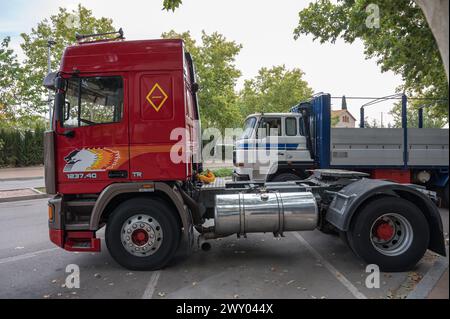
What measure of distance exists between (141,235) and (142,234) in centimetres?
2

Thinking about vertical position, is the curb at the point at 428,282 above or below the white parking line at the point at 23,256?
above

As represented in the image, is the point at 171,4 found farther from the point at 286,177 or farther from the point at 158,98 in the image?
the point at 286,177

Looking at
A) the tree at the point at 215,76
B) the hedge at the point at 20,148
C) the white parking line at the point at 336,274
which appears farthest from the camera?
the hedge at the point at 20,148

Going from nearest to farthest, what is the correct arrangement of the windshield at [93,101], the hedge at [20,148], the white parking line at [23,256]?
the windshield at [93,101]
the white parking line at [23,256]
the hedge at [20,148]

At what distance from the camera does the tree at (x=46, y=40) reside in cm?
2164

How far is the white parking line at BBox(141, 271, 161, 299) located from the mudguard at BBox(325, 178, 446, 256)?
261cm

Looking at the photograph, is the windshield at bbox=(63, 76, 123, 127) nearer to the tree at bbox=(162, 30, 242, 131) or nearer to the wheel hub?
the wheel hub

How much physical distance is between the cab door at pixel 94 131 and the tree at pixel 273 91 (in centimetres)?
2563

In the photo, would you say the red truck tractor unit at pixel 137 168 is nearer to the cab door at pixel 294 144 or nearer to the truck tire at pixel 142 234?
the truck tire at pixel 142 234

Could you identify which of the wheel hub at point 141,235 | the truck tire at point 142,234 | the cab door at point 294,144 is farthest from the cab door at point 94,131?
the cab door at point 294,144

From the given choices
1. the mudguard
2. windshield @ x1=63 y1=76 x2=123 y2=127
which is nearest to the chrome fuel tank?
the mudguard

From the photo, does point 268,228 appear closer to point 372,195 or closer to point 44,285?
point 372,195

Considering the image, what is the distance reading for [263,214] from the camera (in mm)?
5102
